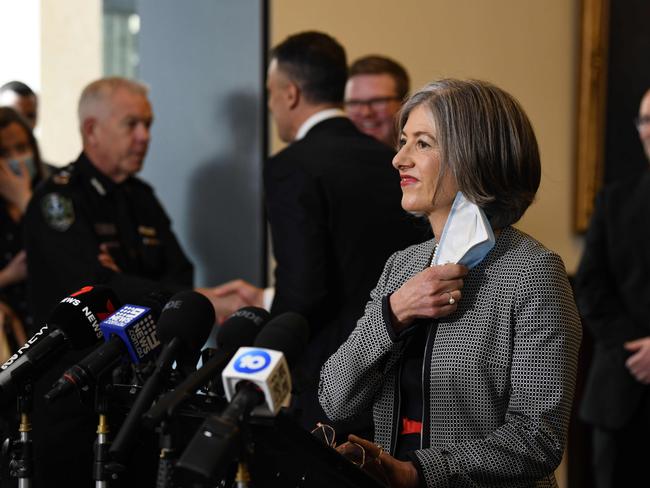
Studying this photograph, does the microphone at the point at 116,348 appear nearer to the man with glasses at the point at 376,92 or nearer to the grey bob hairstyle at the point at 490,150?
the grey bob hairstyle at the point at 490,150

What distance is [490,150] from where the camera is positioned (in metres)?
2.05

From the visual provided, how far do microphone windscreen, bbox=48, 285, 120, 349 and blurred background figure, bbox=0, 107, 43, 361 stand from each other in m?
2.41

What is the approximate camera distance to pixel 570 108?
5.18 m

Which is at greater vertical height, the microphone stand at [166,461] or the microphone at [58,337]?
the microphone at [58,337]

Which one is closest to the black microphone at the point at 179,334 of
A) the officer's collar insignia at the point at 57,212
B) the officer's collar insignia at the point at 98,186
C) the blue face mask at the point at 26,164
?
the officer's collar insignia at the point at 57,212

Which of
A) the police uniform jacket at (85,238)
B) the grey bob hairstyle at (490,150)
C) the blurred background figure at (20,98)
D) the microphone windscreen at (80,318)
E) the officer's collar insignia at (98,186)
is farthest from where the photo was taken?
the blurred background figure at (20,98)

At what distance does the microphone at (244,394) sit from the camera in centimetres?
128

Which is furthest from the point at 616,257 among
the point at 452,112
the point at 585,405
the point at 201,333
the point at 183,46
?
the point at 201,333

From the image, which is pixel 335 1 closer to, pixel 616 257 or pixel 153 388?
pixel 616 257

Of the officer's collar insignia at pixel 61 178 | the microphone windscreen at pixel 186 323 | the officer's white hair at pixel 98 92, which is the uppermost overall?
the officer's white hair at pixel 98 92

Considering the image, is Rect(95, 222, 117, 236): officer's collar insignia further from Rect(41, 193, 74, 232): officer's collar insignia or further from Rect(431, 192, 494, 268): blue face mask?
Rect(431, 192, 494, 268): blue face mask

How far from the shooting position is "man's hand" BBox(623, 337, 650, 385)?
13.3 ft

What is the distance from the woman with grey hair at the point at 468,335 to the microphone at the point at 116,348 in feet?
1.46

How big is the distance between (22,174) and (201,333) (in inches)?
116
